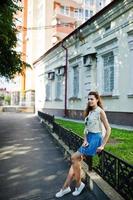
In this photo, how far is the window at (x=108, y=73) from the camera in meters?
20.2

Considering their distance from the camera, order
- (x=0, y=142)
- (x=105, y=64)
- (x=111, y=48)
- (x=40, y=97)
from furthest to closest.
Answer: (x=40, y=97)
(x=105, y=64)
(x=111, y=48)
(x=0, y=142)

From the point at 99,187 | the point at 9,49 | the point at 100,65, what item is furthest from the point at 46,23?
the point at 99,187

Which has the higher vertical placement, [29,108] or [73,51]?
[73,51]

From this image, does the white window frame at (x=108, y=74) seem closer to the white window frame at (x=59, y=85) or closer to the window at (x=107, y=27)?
the window at (x=107, y=27)

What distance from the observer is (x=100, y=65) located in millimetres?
21516

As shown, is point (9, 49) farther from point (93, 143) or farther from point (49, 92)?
point (49, 92)

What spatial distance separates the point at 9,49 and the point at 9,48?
0.63 ft

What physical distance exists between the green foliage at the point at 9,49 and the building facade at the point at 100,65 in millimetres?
4689

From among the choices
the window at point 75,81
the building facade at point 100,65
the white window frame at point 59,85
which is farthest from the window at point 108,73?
the white window frame at point 59,85

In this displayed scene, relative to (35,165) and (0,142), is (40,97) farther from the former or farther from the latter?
(35,165)

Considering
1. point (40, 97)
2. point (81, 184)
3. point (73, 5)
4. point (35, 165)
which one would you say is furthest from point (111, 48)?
point (73, 5)

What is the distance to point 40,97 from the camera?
41.6 metres

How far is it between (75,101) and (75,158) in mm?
20380

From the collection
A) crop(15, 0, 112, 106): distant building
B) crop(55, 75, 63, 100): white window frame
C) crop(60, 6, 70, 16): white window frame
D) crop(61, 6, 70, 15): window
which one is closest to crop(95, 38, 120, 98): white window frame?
crop(55, 75, 63, 100): white window frame
